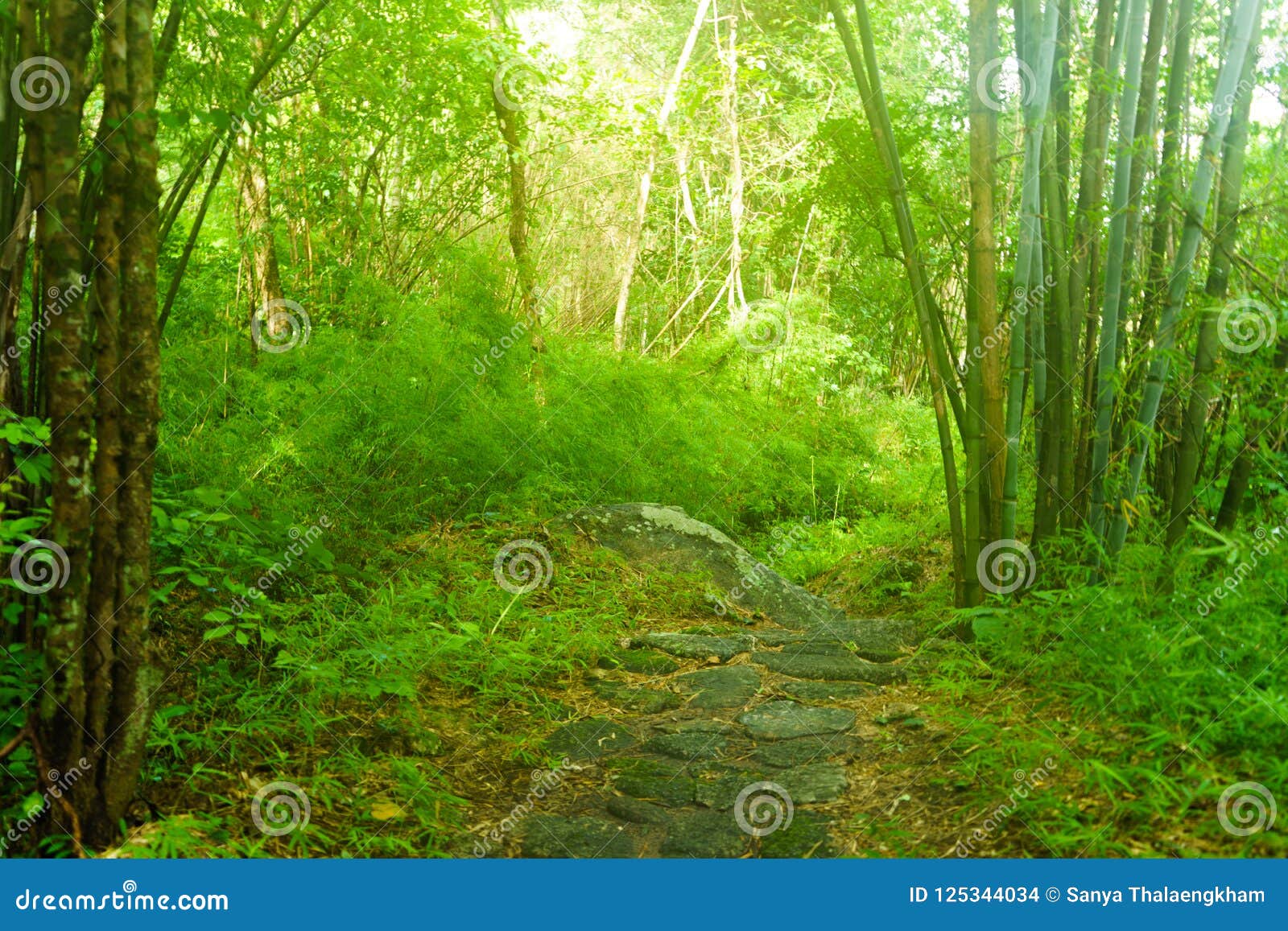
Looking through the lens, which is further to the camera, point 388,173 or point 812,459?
point 812,459

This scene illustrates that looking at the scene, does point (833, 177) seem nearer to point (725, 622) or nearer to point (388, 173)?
point (725, 622)

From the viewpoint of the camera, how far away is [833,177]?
5.10m

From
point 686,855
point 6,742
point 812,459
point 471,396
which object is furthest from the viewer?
point 812,459

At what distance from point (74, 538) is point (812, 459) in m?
6.26

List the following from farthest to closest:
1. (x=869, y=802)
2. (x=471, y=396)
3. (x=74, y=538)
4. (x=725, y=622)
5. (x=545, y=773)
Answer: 1. (x=471, y=396)
2. (x=725, y=622)
3. (x=545, y=773)
4. (x=869, y=802)
5. (x=74, y=538)

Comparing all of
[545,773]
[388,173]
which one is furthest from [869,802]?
[388,173]
